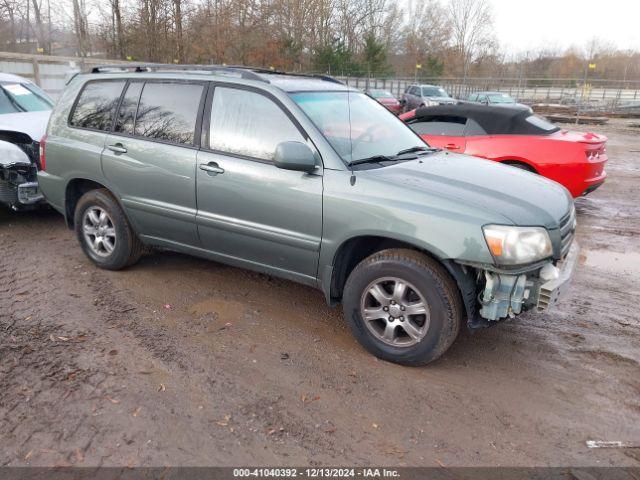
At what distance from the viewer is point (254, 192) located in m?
3.80

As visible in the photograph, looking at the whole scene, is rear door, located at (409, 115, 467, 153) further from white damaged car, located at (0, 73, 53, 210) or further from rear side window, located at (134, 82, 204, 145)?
white damaged car, located at (0, 73, 53, 210)

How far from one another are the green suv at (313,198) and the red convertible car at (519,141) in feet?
9.70

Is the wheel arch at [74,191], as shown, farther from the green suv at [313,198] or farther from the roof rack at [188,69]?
the roof rack at [188,69]

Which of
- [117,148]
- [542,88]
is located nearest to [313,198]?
[117,148]

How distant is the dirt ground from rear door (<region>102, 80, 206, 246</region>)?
2.18 feet

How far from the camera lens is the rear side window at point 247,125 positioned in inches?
149

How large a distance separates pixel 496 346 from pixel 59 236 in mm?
4980

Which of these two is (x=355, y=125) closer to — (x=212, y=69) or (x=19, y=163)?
(x=212, y=69)

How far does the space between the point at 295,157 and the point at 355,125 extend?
2.81ft

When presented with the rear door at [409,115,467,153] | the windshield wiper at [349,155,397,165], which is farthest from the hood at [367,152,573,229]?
the rear door at [409,115,467,153]

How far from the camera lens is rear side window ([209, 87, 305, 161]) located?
149 inches

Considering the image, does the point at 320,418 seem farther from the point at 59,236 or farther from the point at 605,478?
the point at 59,236

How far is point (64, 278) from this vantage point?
481cm

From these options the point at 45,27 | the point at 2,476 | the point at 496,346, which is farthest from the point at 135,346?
the point at 45,27
